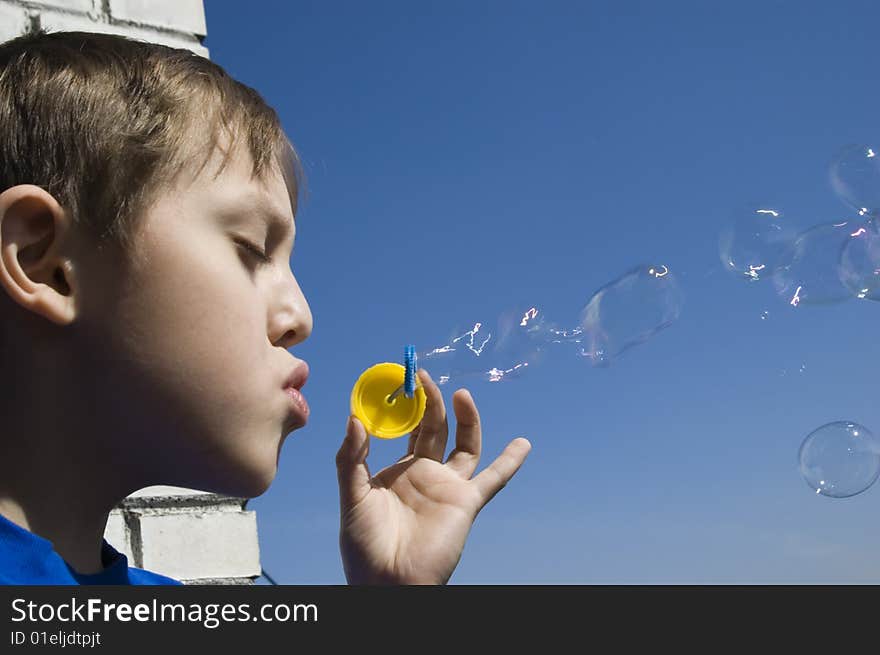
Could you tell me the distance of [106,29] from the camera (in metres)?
2.28

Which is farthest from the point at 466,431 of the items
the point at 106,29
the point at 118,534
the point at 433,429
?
the point at 106,29

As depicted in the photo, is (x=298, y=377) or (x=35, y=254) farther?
(x=298, y=377)

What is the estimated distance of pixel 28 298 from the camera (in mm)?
1088

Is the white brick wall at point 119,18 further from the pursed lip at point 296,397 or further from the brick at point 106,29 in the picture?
the pursed lip at point 296,397

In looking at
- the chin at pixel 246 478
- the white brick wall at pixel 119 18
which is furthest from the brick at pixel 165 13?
the chin at pixel 246 478

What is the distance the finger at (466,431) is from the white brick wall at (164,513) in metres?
0.83

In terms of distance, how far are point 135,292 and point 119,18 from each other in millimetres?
1493

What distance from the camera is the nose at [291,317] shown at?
1.21m

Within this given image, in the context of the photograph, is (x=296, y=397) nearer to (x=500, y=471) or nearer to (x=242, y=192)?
(x=242, y=192)

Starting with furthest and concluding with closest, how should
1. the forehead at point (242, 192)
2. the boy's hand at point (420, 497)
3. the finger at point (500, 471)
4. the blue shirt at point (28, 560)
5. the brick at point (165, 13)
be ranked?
the brick at point (165, 13), the finger at point (500, 471), the boy's hand at point (420, 497), the forehead at point (242, 192), the blue shirt at point (28, 560)

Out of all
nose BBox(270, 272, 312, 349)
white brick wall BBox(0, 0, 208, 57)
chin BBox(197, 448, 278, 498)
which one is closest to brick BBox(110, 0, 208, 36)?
white brick wall BBox(0, 0, 208, 57)

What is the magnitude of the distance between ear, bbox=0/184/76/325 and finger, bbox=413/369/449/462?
2.43ft
